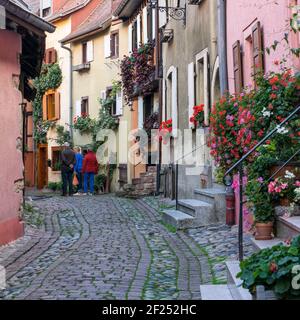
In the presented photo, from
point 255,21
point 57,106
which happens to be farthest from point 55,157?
point 255,21

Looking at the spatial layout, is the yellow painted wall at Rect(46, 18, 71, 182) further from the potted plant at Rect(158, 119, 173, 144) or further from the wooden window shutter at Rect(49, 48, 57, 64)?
the potted plant at Rect(158, 119, 173, 144)

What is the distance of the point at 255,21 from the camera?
1038cm

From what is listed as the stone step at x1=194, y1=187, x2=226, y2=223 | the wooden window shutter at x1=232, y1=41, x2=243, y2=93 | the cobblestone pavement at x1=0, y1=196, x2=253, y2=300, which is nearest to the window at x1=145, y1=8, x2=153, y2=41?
the cobblestone pavement at x1=0, y1=196, x2=253, y2=300

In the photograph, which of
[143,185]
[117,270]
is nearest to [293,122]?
[117,270]

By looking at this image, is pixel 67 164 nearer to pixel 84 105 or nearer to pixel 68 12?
pixel 84 105

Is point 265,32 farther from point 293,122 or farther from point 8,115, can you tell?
point 8,115

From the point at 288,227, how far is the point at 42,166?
2651 centimetres

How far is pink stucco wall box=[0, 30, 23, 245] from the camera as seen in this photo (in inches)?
394

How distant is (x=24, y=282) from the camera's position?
279 inches

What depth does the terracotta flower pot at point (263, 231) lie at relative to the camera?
750 cm

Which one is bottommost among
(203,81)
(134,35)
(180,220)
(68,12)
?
(180,220)

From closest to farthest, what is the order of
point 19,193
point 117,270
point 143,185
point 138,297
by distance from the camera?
point 138,297 → point 117,270 → point 19,193 → point 143,185
